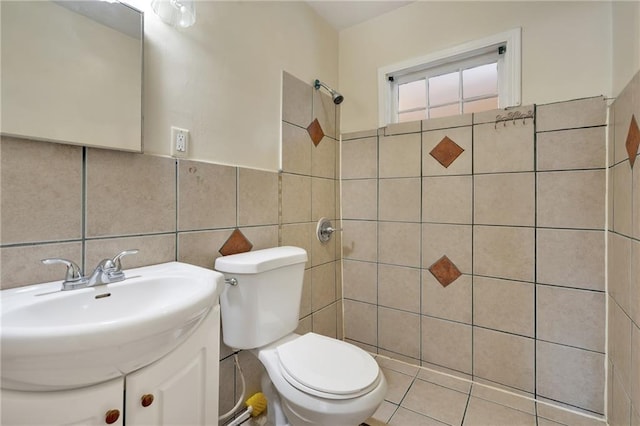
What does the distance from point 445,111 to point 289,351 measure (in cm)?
162

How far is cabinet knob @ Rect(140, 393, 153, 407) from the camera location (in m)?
0.66

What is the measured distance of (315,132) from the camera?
1.81 m

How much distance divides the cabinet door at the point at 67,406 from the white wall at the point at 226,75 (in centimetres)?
76

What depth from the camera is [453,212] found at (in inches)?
64.7

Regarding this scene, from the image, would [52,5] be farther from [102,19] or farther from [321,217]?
[321,217]

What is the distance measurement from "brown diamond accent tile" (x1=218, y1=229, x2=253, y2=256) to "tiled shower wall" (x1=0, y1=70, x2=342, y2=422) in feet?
0.09

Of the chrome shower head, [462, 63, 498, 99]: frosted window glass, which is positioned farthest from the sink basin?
[462, 63, 498, 99]: frosted window glass

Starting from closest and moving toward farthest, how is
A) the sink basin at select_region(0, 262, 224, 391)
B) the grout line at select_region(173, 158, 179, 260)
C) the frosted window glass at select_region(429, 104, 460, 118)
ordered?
the sink basin at select_region(0, 262, 224, 391) → the grout line at select_region(173, 158, 179, 260) → the frosted window glass at select_region(429, 104, 460, 118)

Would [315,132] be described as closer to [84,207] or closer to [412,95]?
[412,95]

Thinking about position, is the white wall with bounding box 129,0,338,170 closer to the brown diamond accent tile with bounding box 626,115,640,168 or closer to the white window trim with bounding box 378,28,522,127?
the white window trim with bounding box 378,28,522,127

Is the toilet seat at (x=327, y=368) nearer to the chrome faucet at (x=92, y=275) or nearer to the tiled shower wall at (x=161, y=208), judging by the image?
the tiled shower wall at (x=161, y=208)

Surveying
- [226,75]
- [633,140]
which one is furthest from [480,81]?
[226,75]

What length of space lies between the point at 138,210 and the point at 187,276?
A: 32 cm

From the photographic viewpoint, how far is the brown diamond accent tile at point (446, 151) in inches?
64.1
